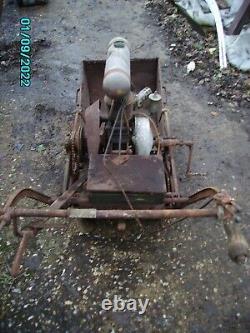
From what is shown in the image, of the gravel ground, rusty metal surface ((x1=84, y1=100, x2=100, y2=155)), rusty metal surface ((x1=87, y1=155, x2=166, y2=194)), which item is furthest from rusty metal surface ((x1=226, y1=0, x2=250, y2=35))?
rusty metal surface ((x1=87, y1=155, x2=166, y2=194))

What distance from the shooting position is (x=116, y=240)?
13.9 feet

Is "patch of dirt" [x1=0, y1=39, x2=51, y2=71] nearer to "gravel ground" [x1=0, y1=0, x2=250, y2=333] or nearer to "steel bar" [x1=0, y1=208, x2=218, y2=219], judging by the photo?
"gravel ground" [x1=0, y1=0, x2=250, y2=333]

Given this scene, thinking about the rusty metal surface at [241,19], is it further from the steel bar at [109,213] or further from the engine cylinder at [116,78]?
the steel bar at [109,213]

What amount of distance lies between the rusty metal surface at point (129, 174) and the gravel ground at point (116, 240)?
970mm

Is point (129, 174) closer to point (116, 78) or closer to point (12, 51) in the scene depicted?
point (116, 78)

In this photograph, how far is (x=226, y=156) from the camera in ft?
17.2

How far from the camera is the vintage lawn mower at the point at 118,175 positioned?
297cm

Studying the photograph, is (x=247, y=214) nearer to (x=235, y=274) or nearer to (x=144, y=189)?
(x=235, y=274)

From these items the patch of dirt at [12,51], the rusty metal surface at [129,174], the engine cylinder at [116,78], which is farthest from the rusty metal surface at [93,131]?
the patch of dirt at [12,51]

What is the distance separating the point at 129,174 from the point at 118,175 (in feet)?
0.33

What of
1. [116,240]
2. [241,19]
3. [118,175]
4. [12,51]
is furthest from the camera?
[12,51]

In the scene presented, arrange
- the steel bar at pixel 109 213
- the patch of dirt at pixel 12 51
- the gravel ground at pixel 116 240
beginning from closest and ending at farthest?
the steel bar at pixel 109 213
the gravel ground at pixel 116 240
the patch of dirt at pixel 12 51

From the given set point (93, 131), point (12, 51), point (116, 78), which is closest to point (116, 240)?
point (93, 131)

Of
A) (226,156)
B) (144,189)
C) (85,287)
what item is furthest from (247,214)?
(85,287)
